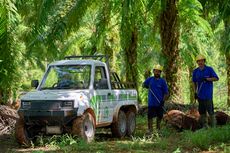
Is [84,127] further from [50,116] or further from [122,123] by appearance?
[122,123]

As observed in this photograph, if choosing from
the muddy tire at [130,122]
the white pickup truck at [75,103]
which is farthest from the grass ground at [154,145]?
the muddy tire at [130,122]

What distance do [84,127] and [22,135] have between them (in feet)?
4.62

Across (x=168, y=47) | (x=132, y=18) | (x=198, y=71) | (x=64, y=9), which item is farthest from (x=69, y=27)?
(x=198, y=71)

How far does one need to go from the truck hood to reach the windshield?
45cm

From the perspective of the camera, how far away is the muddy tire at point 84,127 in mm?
10180

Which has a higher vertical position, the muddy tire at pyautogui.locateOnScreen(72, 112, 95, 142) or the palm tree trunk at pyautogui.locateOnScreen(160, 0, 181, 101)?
the palm tree trunk at pyautogui.locateOnScreen(160, 0, 181, 101)

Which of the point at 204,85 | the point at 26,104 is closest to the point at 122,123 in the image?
the point at 204,85

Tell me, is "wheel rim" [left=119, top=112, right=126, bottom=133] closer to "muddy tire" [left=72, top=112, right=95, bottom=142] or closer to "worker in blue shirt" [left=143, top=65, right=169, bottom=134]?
"worker in blue shirt" [left=143, top=65, right=169, bottom=134]

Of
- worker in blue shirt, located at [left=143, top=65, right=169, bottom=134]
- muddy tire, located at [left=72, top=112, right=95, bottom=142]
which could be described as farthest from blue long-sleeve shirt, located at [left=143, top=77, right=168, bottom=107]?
muddy tire, located at [left=72, top=112, right=95, bottom=142]

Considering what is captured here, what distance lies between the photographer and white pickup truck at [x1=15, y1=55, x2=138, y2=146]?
10.2 m

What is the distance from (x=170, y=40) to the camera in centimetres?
1598

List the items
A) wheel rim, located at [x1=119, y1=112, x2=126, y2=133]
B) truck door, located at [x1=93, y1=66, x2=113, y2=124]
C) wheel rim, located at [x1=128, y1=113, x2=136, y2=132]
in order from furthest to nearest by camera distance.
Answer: wheel rim, located at [x1=128, y1=113, x2=136, y2=132] < wheel rim, located at [x1=119, y1=112, x2=126, y2=133] < truck door, located at [x1=93, y1=66, x2=113, y2=124]

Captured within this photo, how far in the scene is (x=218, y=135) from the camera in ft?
32.1

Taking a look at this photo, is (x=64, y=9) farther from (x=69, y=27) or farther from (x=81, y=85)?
(x=81, y=85)
